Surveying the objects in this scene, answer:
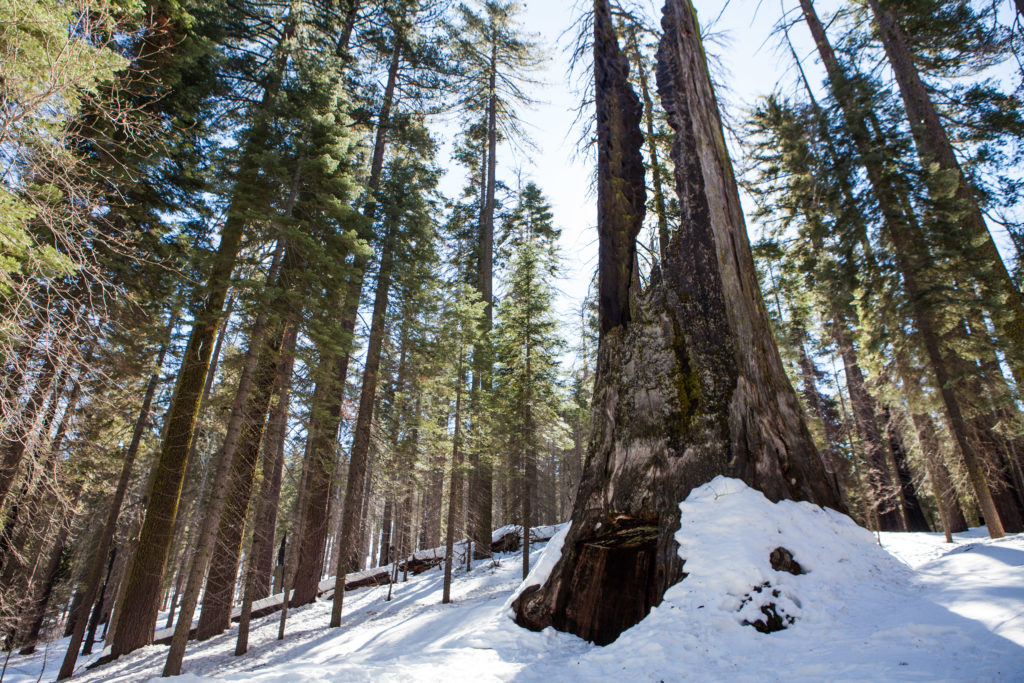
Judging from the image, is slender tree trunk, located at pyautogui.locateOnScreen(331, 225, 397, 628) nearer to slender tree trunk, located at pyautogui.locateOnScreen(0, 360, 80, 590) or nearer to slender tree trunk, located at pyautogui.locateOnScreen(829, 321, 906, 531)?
slender tree trunk, located at pyautogui.locateOnScreen(0, 360, 80, 590)

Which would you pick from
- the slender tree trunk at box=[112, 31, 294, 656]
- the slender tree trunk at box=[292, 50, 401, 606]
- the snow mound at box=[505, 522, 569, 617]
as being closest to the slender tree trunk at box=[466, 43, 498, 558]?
the slender tree trunk at box=[292, 50, 401, 606]

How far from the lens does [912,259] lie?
10875mm

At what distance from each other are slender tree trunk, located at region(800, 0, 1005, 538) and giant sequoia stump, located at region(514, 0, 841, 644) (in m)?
8.17

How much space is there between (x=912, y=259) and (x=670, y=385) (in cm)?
1021

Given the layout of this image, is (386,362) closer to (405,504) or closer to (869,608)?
(405,504)

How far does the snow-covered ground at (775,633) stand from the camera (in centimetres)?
237

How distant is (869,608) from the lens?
312cm

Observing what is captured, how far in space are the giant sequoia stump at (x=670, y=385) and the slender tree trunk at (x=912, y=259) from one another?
26.8 feet

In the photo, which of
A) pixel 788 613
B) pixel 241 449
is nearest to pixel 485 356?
pixel 241 449

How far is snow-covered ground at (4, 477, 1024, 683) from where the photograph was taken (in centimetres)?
237

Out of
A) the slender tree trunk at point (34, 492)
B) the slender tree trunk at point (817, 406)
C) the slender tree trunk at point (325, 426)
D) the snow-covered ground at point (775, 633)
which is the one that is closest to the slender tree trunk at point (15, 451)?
the slender tree trunk at point (34, 492)

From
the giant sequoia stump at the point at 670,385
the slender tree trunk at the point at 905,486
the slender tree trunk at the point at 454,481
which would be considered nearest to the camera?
the giant sequoia stump at the point at 670,385

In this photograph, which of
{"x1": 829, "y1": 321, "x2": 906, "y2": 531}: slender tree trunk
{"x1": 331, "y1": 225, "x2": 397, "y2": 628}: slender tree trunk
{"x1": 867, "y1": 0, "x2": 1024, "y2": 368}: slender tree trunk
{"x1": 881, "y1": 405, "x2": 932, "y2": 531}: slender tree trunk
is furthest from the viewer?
{"x1": 829, "y1": 321, "x2": 906, "y2": 531}: slender tree trunk

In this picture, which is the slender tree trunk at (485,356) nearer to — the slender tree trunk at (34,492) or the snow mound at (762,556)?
the slender tree trunk at (34,492)
